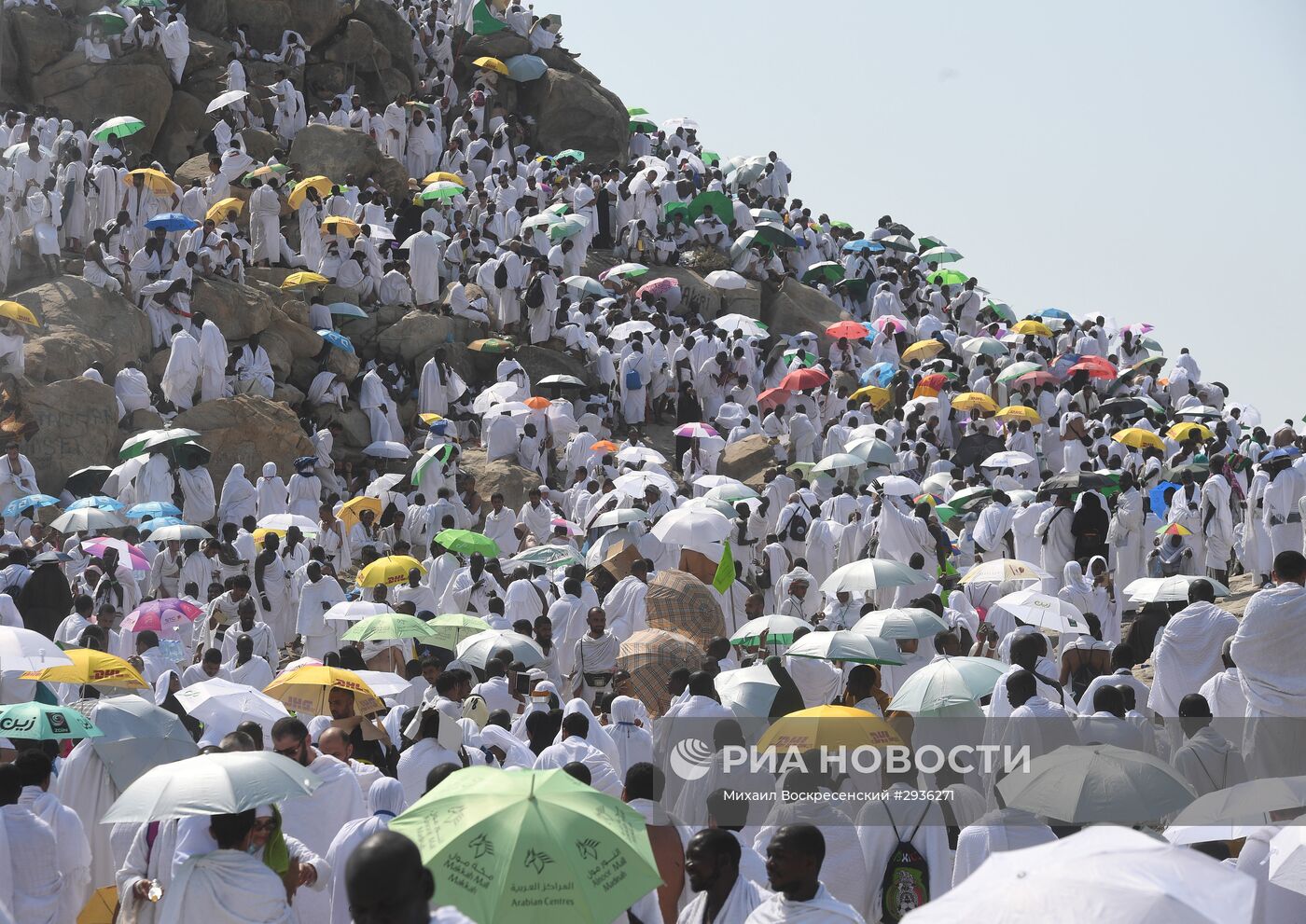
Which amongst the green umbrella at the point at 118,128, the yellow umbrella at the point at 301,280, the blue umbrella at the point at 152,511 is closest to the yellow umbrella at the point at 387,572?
the blue umbrella at the point at 152,511

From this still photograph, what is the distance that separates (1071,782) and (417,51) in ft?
107

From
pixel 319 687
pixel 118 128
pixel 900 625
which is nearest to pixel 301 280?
pixel 118 128

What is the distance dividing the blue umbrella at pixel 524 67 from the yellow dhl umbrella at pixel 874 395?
46.1 ft

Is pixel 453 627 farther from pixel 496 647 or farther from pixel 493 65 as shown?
pixel 493 65

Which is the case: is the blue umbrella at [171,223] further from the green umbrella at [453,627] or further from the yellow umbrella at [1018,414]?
the green umbrella at [453,627]

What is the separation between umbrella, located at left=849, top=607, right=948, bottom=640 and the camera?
1228cm

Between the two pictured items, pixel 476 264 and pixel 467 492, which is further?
pixel 476 264

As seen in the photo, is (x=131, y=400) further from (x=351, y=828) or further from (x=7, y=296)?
(x=351, y=828)

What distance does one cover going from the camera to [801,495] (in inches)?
766

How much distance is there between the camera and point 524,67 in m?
37.2

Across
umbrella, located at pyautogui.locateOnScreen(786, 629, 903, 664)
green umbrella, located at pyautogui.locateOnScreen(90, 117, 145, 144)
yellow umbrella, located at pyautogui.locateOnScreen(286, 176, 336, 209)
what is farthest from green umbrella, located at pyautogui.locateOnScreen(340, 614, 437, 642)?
green umbrella, located at pyautogui.locateOnScreen(90, 117, 145, 144)

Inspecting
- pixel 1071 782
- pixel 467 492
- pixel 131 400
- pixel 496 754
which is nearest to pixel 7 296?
pixel 131 400

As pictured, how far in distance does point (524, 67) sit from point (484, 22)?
162 cm

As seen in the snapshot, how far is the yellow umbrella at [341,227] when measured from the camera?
26578 mm
